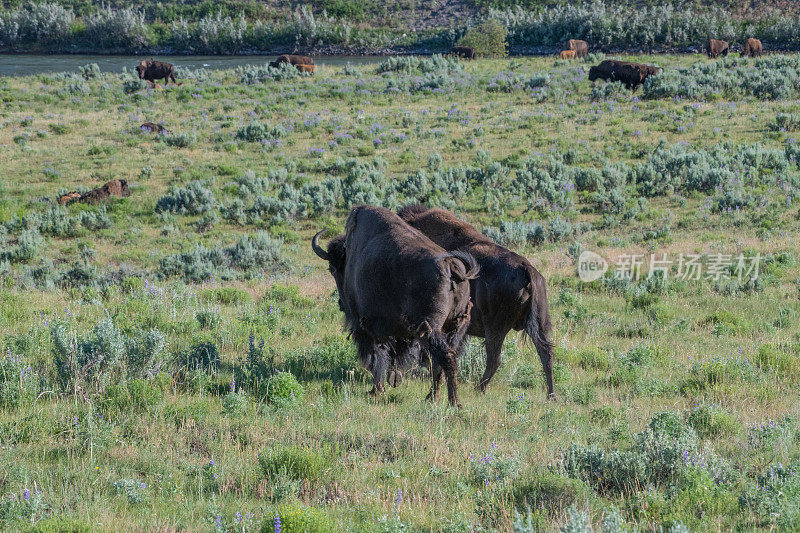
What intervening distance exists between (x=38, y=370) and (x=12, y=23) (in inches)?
3154

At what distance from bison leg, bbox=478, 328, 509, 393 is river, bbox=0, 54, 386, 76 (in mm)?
48586

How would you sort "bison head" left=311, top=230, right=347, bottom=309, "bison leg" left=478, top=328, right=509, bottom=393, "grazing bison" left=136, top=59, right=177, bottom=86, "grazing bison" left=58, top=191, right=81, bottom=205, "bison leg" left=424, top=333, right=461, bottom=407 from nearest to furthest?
"bison leg" left=424, top=333, right=461, bottom=407
"bison leg" left=478, top=328, right=509, bottom=393
"bison head" left=311, top=230, right=347, bottom=309
"grazing bison" left=58, top=191, right=81, bottom=205
"grazing bison" left=136, top=59, right=177, bottom=86

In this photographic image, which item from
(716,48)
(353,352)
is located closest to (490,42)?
(716,48)

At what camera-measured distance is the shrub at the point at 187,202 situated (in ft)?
66.1

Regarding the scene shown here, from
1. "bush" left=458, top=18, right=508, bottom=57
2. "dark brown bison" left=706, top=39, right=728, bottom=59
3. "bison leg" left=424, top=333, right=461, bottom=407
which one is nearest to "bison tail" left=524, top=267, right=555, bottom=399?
"bison leg" left=424, top=333, right=461, bottom=407

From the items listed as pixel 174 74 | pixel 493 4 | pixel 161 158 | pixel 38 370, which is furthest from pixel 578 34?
pixel 38 370

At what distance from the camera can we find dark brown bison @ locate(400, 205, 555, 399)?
6.81m

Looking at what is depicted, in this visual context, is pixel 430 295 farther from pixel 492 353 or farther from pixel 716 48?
pixel 716 48

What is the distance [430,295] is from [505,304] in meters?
1.30

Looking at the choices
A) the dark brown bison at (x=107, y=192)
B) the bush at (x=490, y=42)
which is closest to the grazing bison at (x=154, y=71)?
the dark brown bison at (x=107, y=192)

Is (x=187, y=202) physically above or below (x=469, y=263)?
below

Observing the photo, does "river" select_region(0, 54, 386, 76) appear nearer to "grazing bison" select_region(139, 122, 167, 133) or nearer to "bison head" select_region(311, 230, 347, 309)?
"grazing bison" select_region(139, 122, 167, 133)

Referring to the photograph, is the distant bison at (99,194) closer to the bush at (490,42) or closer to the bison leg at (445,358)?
the bison leg at (445,358)

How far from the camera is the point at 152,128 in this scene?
28125mm
